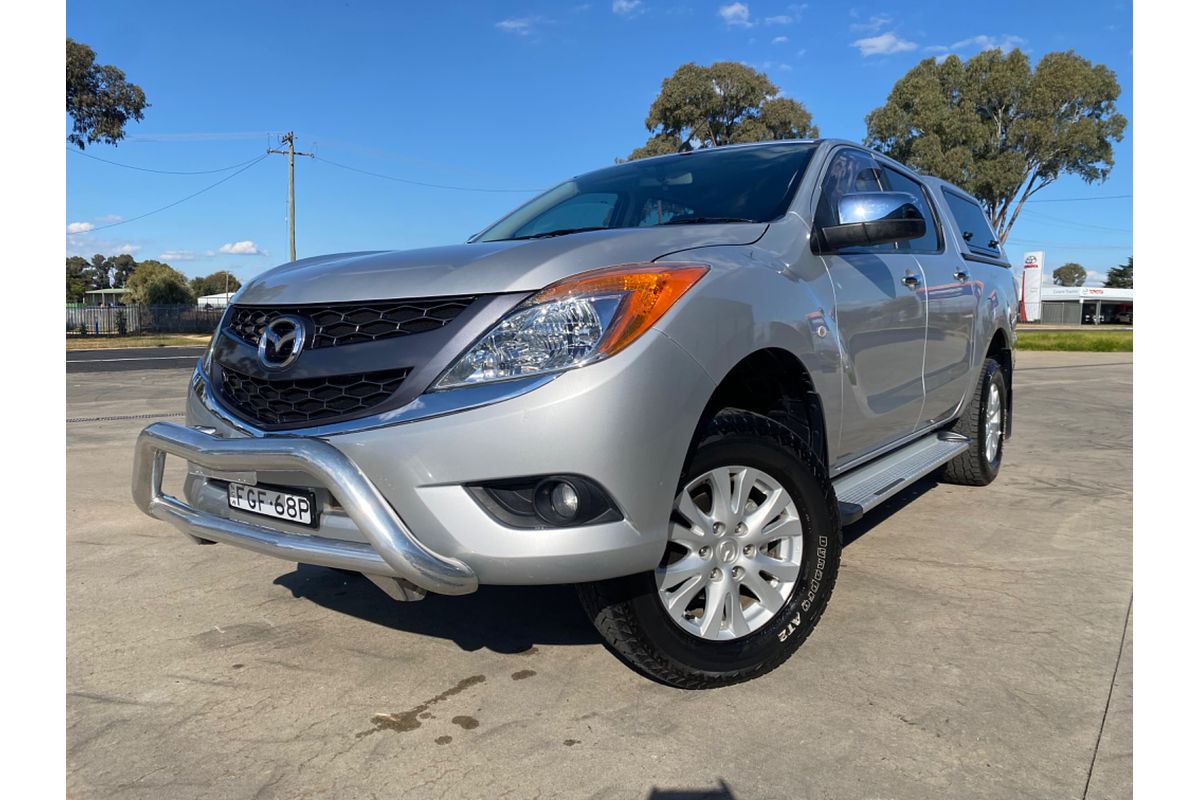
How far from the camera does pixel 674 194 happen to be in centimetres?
370

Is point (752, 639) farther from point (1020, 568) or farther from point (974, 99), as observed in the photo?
point (974, 99)

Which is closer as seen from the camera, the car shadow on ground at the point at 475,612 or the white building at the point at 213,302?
the car shadow on ground at the point at 475,612

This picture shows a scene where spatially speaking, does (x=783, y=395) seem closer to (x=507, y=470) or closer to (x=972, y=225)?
(x=507, y=470)

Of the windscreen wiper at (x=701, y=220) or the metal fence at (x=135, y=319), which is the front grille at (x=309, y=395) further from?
the metal fence at (x=135, y=319)

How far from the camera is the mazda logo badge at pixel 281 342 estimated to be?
2.55 m

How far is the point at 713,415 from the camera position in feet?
8.59

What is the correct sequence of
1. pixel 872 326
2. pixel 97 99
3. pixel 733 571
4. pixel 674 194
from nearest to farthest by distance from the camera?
pixel 733 571 → pixel 872 326 → pixel 674 194 → pixel 97 99

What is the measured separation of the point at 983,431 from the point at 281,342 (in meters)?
4.27

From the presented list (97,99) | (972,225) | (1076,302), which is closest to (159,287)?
(97,99)

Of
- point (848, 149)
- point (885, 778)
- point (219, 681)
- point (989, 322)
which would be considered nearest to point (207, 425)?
point (219, 681)

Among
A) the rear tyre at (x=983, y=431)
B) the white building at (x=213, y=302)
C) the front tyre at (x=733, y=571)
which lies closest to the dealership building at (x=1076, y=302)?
the white building at (x=213, y=302)

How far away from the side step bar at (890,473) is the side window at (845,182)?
938mm

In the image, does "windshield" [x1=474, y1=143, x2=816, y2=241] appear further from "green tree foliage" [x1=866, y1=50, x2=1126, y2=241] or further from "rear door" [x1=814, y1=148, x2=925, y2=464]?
"green tree foliage" [x1=866, y1=50, x2=1126, y2=241]
